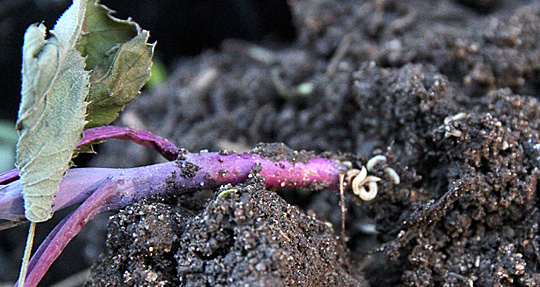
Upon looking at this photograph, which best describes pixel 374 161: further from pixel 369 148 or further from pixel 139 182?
pixel 139 182

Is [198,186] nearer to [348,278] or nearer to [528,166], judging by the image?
[348,278]

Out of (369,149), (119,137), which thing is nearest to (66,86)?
(119,137)

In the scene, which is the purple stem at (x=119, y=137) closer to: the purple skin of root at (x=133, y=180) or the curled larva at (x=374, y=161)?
the purple skin of root at (x=133, y=180)

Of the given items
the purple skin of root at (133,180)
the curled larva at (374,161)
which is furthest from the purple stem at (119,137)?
the curled larva at (374,161)

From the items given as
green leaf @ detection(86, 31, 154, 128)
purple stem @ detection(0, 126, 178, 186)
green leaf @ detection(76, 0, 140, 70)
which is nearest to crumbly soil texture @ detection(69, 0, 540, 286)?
purple stem @ detection(0, 126, 178, 186)

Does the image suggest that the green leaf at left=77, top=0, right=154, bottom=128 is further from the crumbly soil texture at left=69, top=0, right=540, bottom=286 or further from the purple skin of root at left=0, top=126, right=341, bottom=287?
the crumbly soil texture at left=69, top=0, right=540, bottom=286
